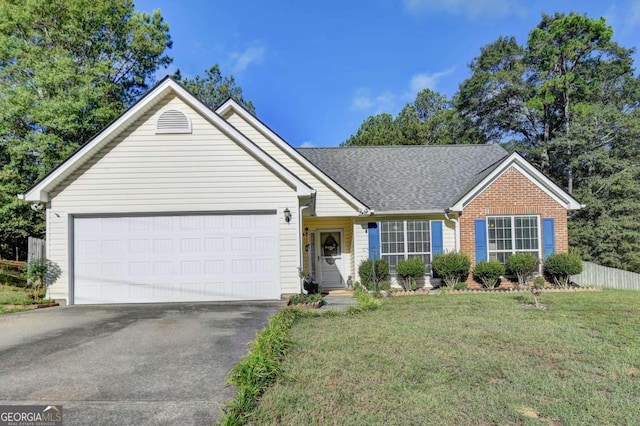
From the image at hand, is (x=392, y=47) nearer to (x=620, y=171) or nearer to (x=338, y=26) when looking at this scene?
(x=338, y=26)

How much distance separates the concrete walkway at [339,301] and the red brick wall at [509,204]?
4.59 meters

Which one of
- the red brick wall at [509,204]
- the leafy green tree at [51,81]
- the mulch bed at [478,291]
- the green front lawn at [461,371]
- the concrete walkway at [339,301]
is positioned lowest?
the mulch bed at [478,291]

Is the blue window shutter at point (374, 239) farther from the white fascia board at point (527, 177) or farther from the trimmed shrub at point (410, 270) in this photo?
the white fascia board at point (527, 177)

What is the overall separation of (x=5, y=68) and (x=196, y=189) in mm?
16157

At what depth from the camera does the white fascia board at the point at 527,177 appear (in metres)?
12.7

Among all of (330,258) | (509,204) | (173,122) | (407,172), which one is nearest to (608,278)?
(509,204)

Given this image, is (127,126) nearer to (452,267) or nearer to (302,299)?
(302,299)

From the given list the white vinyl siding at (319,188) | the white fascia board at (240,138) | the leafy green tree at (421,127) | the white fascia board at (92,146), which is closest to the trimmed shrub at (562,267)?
the white vinyl siding at (319,188)

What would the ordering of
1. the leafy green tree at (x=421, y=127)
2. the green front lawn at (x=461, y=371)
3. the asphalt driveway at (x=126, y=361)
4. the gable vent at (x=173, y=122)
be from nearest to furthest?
the green front lawn at (x=461, y=371)
the asphalt driveway at (x=126, y=361)
the gable vent at (x=173, y=122)
the leafy green tree at (x=421, y=127)

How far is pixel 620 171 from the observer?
66.7 feet

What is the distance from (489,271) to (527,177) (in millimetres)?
3681

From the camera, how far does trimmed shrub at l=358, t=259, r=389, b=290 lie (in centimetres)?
Answer: 1223

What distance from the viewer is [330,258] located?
13977mm

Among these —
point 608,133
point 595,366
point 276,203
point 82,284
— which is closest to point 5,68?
point 82,284
